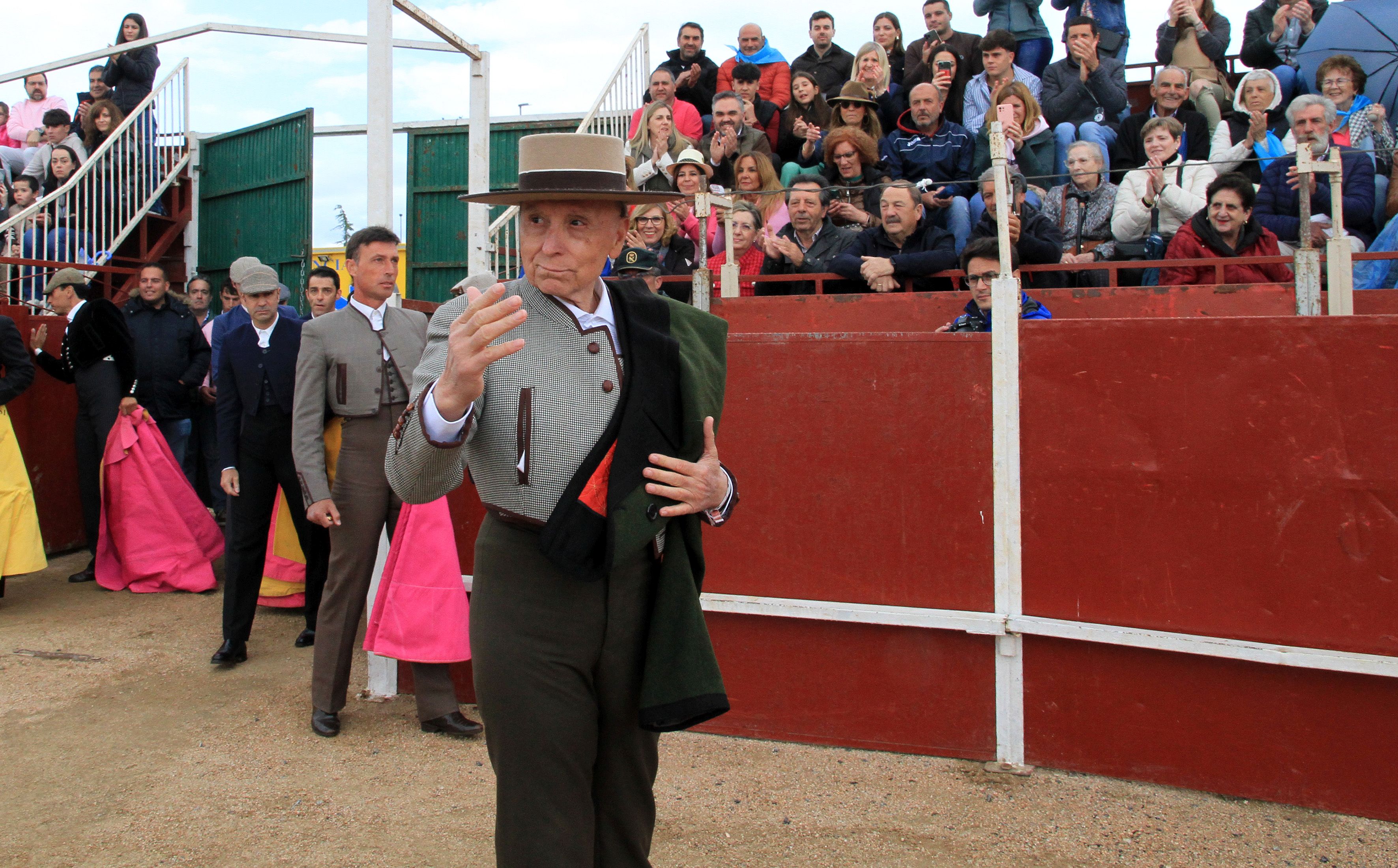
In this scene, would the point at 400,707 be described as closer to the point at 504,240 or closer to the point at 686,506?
the point at 686,506

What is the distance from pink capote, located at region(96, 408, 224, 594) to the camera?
261 inches

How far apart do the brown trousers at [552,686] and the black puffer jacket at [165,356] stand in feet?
19.5

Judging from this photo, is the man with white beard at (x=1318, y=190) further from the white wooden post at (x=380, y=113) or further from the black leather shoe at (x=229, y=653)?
the black leather shoe at (x=229, y=653)

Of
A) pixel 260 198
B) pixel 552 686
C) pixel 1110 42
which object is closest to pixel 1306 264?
pixel 552 686

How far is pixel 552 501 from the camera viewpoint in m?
2.14

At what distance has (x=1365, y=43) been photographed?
24.2 ft

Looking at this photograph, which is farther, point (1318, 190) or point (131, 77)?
point (131, 77)

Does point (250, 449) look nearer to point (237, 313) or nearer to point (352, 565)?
point (352, 565)

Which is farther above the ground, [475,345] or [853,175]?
[853,175]

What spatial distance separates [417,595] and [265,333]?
1786 millimetres

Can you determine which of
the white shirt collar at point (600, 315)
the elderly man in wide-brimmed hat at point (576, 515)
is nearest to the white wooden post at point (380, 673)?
the elderly man in wide-brimmed hat at point (576, 515)

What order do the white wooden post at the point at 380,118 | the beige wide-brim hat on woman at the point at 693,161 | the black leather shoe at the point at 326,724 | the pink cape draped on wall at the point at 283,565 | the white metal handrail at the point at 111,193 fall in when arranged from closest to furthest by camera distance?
the black leather shoe at the point at 326,724, the white wooden post at the point at 380,118, the pink cape draped on wall at the point at 283,565, the beige wide-brim hat on woman at the point at 693,161, the white metal handrail at the point at 111,193

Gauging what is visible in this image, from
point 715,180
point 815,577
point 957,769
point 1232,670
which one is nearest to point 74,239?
point 715,180

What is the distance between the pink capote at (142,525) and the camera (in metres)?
6.63
